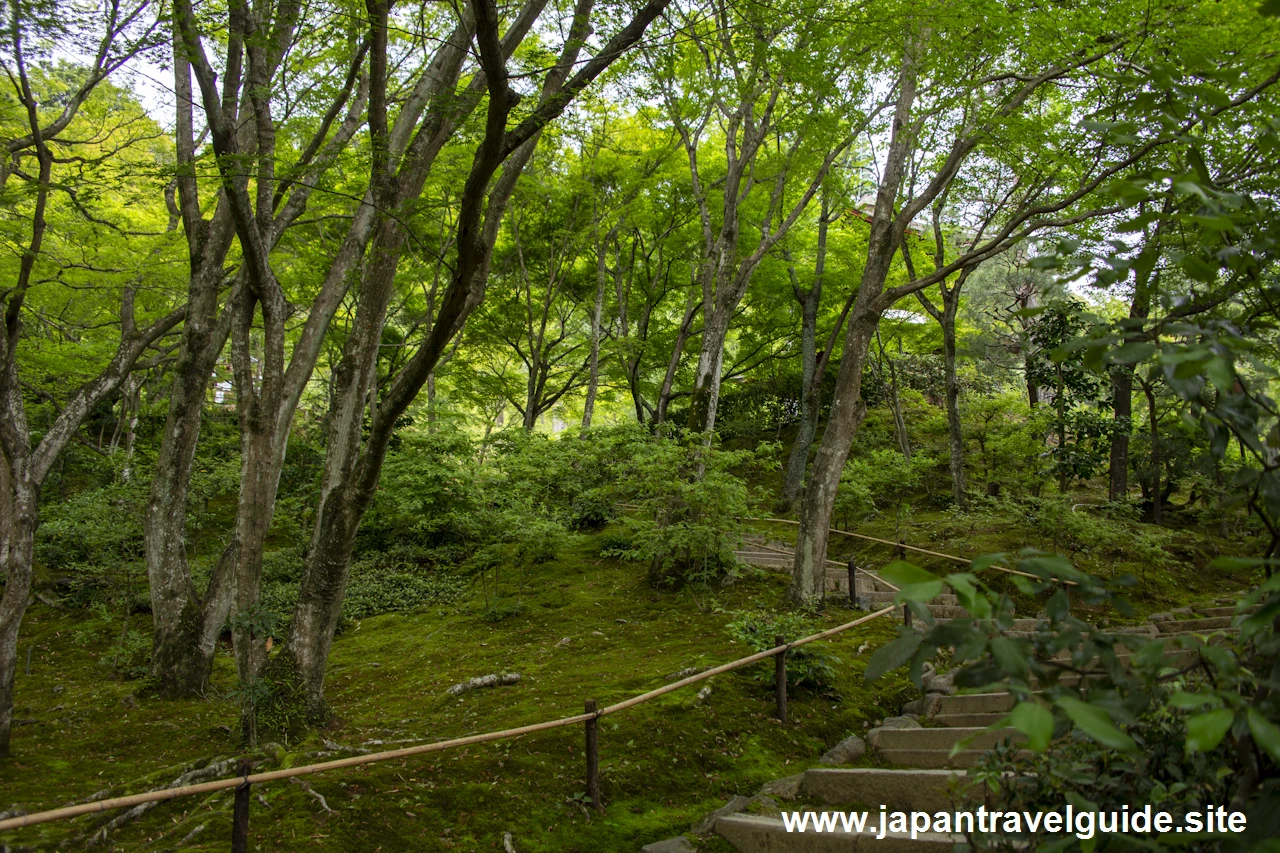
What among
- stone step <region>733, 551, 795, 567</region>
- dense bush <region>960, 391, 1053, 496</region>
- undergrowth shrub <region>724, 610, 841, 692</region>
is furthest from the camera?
dense bush <region>960, 391, 1053, 496</region>

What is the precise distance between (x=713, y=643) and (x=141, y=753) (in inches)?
203

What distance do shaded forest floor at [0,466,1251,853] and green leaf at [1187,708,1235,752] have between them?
370cm

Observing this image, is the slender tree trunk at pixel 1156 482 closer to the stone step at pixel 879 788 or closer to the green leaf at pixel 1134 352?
the stone step at pixel 879 788

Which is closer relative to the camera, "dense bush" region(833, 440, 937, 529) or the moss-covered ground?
the moss-covered ground

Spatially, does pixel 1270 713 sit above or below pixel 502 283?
below

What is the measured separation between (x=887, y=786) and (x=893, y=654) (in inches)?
139

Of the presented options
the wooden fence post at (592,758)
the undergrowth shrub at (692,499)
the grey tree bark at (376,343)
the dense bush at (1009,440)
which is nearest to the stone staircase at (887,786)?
the wooden fence post at (592,758)

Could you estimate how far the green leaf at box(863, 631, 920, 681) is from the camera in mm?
1228

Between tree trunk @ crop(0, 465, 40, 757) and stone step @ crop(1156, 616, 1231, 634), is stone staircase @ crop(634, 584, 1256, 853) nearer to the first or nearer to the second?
stone step @ crop(1156, 616, 1231, 634)

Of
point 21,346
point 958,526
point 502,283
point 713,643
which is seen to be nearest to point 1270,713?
point 713,643

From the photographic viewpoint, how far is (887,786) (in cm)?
420

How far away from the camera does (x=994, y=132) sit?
8.31 meters

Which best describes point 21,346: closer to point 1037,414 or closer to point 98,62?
point 98,62

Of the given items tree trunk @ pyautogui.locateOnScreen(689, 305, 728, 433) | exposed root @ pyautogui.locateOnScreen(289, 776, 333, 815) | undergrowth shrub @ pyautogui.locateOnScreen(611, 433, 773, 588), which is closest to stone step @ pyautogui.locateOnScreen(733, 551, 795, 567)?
undergrowth shrub @ pyautogui.locateOnScreen(611, 433, 773, 588)
